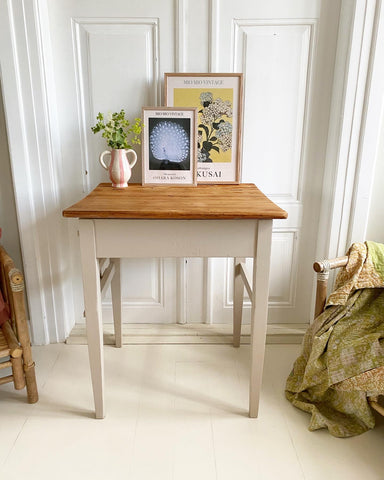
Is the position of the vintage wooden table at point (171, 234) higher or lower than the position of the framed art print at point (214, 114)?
lower

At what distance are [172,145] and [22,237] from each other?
857 millimetres

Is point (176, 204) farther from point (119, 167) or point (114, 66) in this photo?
point (114, 66)

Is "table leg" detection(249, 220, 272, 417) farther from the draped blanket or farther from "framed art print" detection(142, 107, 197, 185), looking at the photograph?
"framed art print" detection(142, 107, 197, 185)

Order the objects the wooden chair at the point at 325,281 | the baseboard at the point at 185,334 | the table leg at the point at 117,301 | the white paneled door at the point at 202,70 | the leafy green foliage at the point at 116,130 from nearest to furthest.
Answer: the wooden chair at the point at 325,281
the leafy green foliage at the point at 116,130
the white paneled door at the point at 202,70
the table leg at the point at 117,301
the baseboard at the point at 185,334

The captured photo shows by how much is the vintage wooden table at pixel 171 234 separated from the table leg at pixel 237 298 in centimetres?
42

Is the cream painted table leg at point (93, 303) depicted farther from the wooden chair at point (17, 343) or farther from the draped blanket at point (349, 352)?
the draped blanket at point (349, 352)

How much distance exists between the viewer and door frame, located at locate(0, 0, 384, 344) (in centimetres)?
163

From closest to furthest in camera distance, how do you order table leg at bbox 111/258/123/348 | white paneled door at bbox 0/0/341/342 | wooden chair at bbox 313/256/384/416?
wooden chair at bbox 313/256/384/416, white paneled door at bbox 0/0/341/342, table leg at bbox 111/258/123/348

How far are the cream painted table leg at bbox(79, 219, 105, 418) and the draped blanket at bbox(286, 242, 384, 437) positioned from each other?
810 mm

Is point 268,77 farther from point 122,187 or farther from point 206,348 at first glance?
point 206,348

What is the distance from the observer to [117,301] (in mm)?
1912

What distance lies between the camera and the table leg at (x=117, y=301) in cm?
187

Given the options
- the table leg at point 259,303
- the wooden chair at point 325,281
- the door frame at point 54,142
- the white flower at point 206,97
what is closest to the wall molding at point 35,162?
the door frame at point 54,142

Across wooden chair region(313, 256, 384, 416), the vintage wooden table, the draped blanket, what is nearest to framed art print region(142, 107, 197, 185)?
the vintage wooden table
